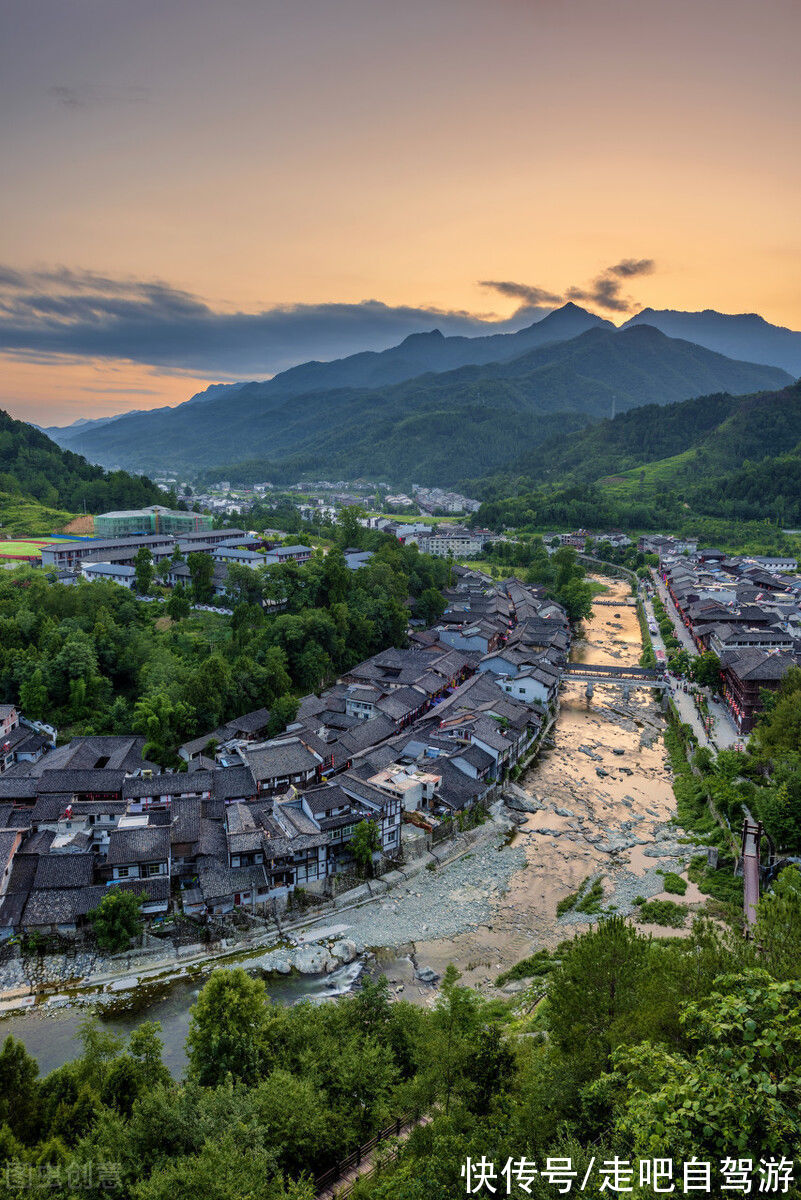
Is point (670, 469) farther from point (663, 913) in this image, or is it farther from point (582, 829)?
point (663, 913)

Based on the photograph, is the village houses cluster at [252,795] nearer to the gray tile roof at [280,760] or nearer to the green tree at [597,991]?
the gray tile roof at [280,760]

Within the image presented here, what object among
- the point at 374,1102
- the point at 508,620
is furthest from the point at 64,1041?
the point at 508,620

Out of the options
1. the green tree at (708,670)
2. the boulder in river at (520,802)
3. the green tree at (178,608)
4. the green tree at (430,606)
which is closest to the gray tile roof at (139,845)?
the boulder in river at (520,802)

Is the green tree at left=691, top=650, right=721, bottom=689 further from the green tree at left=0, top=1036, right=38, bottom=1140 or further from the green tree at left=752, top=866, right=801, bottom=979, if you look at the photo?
the green tree at left=0, top=1036, right=38, bottom=1140

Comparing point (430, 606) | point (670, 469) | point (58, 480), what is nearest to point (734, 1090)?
point (430, 606)

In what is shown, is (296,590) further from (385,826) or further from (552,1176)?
(552,1176)

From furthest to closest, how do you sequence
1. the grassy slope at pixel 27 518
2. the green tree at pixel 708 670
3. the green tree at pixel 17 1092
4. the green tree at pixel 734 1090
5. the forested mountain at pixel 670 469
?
the forested mountain at pixel 670 469 → the grassy slope at pixel 27 518 → the green tree at pixel 708 670 → the green tree at pixel 17 1092 → the green tree at pixel 734 1090
